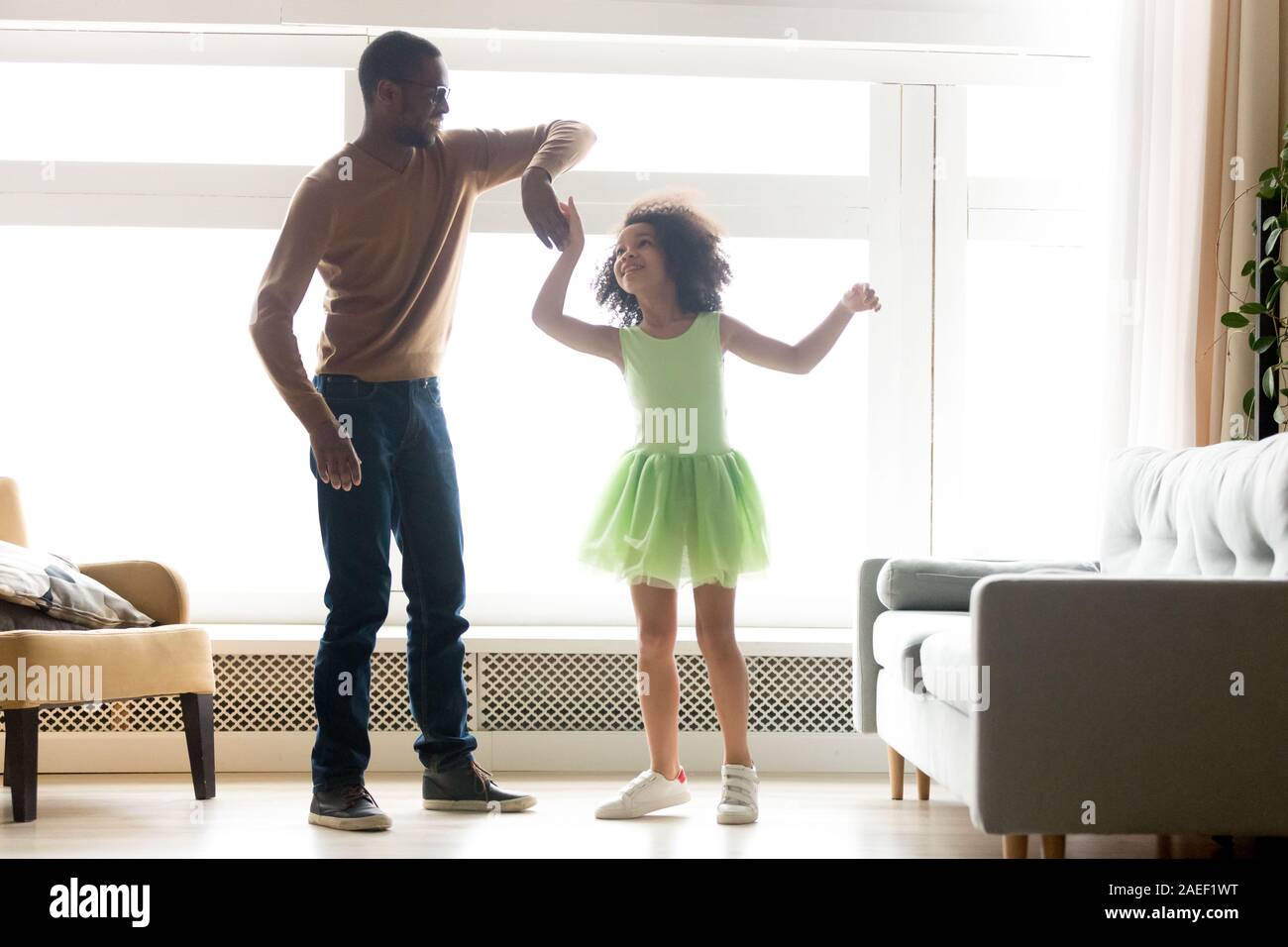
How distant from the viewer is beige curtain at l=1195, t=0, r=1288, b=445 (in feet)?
9.77

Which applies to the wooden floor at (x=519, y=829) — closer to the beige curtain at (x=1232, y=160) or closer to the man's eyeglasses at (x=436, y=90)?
the beige curtain at (x=1232, y=160)

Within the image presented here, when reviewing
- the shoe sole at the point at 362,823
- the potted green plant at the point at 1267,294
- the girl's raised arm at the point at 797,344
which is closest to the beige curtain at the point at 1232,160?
the potted green plant at the point at 1267,294

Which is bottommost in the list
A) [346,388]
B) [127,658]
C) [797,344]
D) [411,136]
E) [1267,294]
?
[127,658]

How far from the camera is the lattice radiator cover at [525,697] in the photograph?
119 inches

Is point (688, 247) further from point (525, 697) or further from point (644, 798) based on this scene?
point (525, 697)

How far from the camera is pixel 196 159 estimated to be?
3412 mm

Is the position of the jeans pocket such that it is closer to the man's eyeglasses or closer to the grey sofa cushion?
the man's eyeglasses

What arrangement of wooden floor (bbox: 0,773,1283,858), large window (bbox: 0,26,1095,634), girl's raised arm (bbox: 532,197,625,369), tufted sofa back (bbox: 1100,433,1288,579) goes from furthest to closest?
large window (bbox: 0,26,1095,634)
girl's raised arm (bbox: 532,197,625,369)
wooden floor (bbox: 0,773,1283,858)
tufted sofa back (bbox: 1100,433,1288,579)

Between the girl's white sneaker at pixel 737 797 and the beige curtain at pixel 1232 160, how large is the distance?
153cm

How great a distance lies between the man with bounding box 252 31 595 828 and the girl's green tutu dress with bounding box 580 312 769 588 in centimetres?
33

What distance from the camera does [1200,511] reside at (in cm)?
218

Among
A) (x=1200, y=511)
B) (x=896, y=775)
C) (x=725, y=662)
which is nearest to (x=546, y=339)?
(x=725, y=662)

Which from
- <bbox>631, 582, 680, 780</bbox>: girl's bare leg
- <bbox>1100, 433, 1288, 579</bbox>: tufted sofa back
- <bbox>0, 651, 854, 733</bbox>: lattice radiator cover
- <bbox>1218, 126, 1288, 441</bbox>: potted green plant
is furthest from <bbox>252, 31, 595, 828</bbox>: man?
<bbox>1218, 126, 1288, 441</bbox>: potted green plant

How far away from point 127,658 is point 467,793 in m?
0.78
